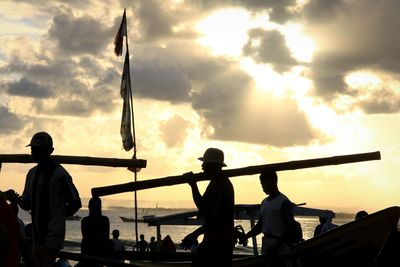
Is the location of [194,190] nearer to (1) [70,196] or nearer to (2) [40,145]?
(1) [70,196]

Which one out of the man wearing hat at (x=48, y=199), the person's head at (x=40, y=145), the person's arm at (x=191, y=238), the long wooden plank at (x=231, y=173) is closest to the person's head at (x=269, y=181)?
the long wooden plank at (x=231, y=173)

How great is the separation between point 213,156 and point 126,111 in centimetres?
1888

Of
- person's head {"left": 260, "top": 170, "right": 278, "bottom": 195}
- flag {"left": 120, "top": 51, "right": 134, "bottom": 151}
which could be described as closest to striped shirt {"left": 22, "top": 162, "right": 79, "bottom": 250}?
person's head {"left": 260, "top": 170, "right": 278, "bottom": 195}

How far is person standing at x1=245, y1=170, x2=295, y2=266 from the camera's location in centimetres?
1004

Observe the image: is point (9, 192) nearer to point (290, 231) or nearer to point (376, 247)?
point (290, 231)

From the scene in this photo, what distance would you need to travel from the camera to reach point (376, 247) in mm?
11656

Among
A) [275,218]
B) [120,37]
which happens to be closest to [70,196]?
[275,218]

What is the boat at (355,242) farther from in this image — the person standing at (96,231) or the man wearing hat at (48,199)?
the man wearing hat at (48,199)

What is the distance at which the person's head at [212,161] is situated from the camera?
29.0 ft

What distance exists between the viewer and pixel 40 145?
332 inches

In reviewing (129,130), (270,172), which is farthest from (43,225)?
(129,130)

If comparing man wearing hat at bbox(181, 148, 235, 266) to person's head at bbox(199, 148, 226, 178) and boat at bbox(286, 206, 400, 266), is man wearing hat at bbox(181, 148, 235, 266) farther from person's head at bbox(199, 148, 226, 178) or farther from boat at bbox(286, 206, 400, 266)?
boat at bbox(286, 206, 400, 266)

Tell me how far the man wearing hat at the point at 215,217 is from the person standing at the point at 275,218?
1.24m

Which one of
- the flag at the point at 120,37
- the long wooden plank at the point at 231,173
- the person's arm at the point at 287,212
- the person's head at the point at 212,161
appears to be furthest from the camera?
the flag at the point at 120,37
